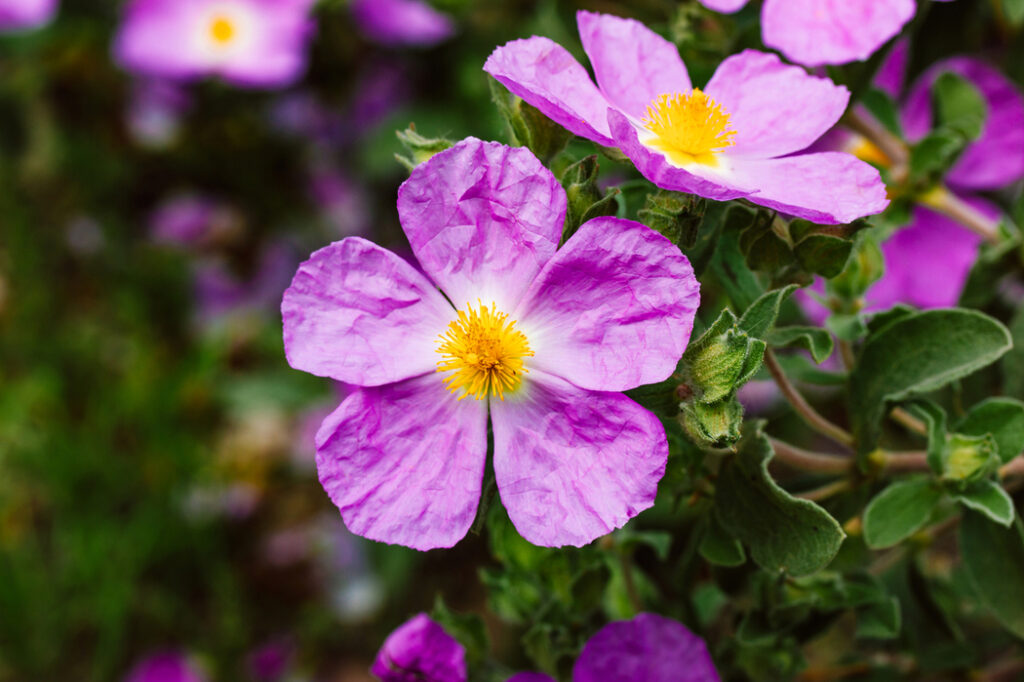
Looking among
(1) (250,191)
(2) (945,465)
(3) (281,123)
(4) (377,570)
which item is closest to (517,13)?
(3) (281,123)

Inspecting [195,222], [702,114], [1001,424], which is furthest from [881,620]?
[195,222]

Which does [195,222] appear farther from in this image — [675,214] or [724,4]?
[675,214]

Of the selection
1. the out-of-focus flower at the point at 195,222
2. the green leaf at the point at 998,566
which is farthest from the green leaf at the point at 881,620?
the out-of-focus flower at the point at 195,222

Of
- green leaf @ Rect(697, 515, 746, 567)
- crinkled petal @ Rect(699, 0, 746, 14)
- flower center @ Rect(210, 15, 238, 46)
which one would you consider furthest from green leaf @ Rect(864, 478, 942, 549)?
flower center @ Rect(210, 15, 238, 46)

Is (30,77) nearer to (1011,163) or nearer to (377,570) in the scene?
(377,570)

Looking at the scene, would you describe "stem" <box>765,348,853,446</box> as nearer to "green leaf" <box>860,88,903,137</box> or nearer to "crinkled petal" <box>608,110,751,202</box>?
"crinkled petal" <box>608,110,751,202</box>

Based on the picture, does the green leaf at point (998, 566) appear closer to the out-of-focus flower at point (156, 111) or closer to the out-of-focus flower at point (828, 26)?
the out-of-focus flower at point (828, 26)
